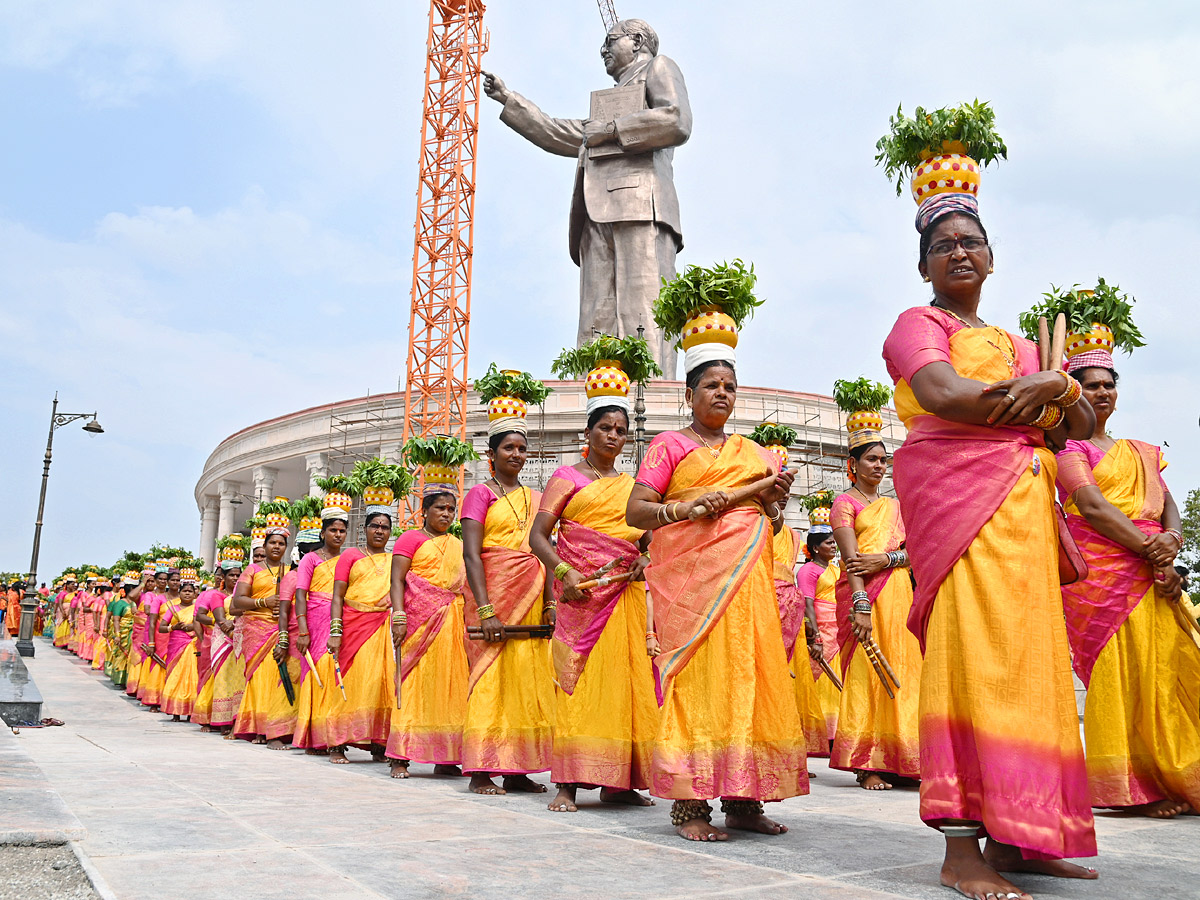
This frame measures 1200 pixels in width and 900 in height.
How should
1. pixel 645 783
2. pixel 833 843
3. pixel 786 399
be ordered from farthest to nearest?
pixel 786 399 < pixel 645 783 < pixel 833 843

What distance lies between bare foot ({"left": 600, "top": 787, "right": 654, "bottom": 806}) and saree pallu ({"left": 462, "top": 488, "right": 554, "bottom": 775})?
0.74 meters

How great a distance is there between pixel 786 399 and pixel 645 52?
999 cm

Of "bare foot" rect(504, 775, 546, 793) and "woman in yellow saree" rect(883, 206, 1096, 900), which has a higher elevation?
"woman in yellow saree" rect(883, 206, 1096, 900)

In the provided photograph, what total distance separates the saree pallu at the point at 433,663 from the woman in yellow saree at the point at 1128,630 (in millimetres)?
3549

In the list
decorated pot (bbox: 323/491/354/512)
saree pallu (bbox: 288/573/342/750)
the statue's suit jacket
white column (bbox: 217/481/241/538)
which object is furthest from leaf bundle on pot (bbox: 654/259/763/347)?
white column (bbox: 217/481/241/538)

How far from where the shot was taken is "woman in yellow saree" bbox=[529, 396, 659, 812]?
457 cm

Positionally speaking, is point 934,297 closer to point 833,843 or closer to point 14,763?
point 833,843

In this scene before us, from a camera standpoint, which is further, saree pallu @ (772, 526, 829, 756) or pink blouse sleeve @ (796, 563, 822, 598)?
pink blouse sleeve @ (796, 563, 822, 598)

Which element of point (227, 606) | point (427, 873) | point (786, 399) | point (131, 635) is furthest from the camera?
point (786, 399)

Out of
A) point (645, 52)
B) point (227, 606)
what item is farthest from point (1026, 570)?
point (645, 52)

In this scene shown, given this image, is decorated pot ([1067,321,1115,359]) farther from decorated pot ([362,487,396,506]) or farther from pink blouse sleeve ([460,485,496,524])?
decorated pot ([362,487,396,506])

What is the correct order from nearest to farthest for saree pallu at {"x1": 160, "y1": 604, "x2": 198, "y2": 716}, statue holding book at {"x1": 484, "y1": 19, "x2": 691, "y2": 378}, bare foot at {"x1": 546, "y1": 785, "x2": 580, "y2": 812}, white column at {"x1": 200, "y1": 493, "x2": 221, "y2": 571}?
bare foot at {"x1": 546, "y1": 785, "x2": 580, "y2": 812}
saree pallu at {"x1": 160, "y1": 604, "x2": 198, "y2": 716}
statue holding book at {"x1": 484, "y1": 19, "x2": 691, "y2": 378}
white column at {"x1": 200, "y1": 493, "x2": 221, "y2": 571}

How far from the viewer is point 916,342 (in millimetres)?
2953

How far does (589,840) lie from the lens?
3.40 m
